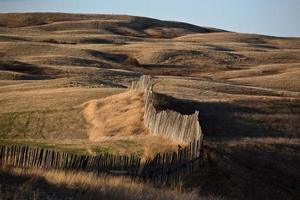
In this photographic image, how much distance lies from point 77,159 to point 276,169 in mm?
9305

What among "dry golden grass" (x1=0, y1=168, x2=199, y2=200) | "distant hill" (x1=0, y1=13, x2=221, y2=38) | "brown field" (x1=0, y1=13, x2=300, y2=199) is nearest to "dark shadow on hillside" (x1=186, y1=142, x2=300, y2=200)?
"brown field" (x1=0, y1=13, x2=300, y2=199)

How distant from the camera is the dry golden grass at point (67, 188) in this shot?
9523 millimetres

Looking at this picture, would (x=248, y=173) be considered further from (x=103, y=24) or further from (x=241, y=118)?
(x=103, y=24)

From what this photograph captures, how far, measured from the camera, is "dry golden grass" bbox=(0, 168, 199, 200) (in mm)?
9523

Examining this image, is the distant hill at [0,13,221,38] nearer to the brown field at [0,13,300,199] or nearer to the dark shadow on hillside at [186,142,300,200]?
the brown field at [0,13,300,199]

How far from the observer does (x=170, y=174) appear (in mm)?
16422

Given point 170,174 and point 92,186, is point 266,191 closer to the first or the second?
point 170,174

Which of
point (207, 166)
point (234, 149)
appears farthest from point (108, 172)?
point (234, 149)

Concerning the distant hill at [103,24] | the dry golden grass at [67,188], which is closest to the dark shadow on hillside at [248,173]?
the dry golden grass at [67,188]

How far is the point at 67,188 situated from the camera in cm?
1031

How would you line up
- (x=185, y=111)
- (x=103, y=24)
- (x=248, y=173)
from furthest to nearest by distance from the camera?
1. (x=103, y=24)
2. (x=185, y=111)
3. (x=248, y=173)

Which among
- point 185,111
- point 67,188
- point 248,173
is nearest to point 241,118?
point 185,111

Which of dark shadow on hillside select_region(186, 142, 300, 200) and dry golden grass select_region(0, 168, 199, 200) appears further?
dark shadow on hillside select_region(186, 142, 300, 200)

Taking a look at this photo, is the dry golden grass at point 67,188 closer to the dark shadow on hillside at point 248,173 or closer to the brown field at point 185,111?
the brown field at point 185,111
